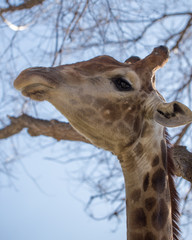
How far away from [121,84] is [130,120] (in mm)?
311

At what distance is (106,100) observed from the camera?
8.71 ft

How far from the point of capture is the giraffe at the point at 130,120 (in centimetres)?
252

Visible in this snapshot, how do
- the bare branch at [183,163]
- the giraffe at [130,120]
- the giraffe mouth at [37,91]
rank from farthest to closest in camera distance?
1. the bare branch at [183,163]
2. the giraffe at [130,120]
3. the giraffe mouth at [37,91]

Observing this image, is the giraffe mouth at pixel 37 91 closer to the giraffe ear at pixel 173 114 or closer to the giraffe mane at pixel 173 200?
the giraffe ear at pixel 173 114

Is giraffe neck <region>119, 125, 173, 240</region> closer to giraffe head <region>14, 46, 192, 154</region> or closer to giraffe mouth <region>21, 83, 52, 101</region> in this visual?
giraffe head <region>14, 46, 192, 154</region>

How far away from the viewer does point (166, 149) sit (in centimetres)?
287

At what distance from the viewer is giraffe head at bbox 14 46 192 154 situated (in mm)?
2484

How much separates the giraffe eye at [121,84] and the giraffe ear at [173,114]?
32cm

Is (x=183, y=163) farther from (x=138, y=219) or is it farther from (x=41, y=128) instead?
(x=41, y=128)

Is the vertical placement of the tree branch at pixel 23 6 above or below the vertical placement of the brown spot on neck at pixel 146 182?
above

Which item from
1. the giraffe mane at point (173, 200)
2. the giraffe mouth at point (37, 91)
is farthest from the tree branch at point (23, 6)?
the giraffe mane at point (173, 200)

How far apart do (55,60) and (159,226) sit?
373 centimetres

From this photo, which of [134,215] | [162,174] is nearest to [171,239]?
[134,215]

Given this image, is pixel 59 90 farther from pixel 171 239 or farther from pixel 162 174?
pixel 171 239
